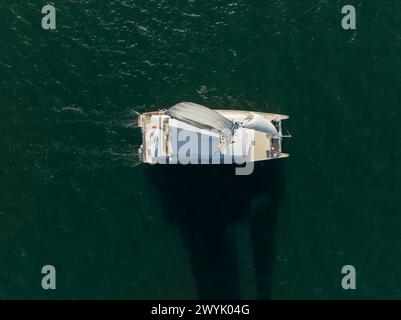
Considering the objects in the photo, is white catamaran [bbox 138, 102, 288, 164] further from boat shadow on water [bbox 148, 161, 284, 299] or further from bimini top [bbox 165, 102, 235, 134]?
boat shadow on water [bbox 148, 161, 284, 299]

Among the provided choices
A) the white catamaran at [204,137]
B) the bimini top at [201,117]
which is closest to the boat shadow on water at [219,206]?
the white catamaran at [204,137]

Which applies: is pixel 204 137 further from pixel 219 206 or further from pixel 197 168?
pixel 219 206

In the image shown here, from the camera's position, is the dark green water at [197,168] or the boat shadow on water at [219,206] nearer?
the dark green water at [197,168]

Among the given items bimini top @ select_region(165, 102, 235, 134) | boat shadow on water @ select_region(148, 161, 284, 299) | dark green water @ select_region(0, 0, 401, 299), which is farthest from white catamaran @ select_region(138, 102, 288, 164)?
boat shadow on water @ select_region(148, 161, 284, 299)

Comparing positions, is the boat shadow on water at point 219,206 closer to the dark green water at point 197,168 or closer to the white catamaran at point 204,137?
the dark green water at point 197,168

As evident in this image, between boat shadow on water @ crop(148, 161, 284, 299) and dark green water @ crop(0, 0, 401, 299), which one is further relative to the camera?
boat shadow on water @ crop(148, 161, 284, 299)

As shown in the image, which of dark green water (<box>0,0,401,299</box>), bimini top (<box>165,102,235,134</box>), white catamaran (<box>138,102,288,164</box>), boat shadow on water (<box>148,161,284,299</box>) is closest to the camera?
bimini top (<box>165,102,235,134</box>)

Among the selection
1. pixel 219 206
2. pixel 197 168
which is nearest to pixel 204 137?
pixel 197 168
